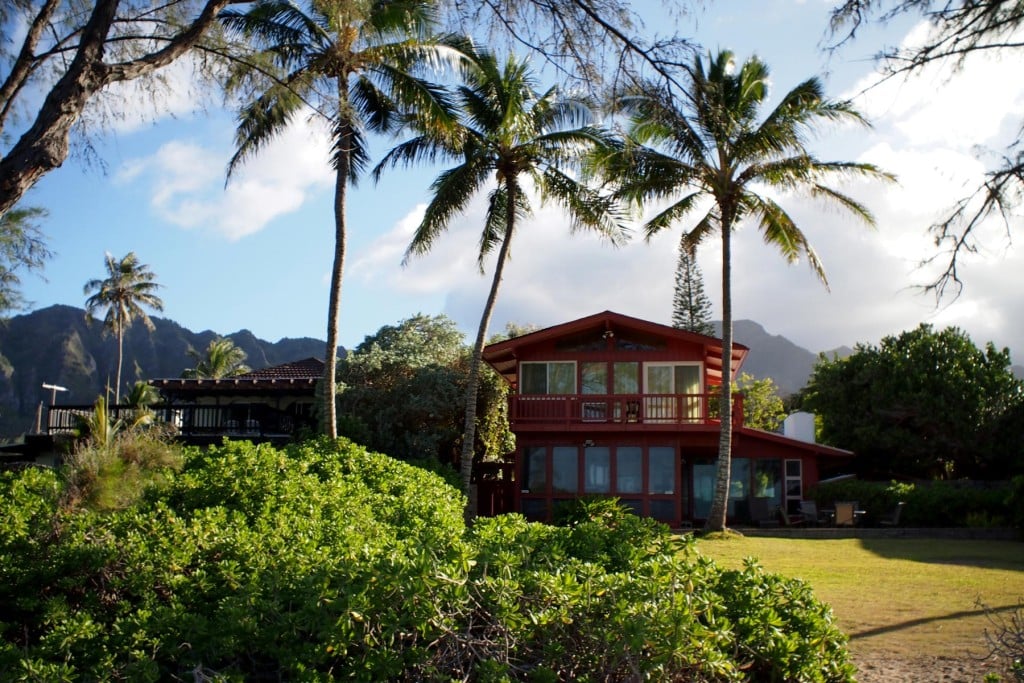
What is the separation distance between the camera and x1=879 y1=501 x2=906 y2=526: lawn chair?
22516 millimetres

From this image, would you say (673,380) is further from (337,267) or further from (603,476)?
(337,267)

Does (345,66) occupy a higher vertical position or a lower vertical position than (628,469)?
higher

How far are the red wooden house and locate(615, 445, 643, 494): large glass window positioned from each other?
3cm

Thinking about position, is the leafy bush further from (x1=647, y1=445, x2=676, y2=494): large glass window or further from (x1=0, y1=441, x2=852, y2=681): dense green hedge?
(x1=647, y1=445, x2=676, y2=494): large glass window

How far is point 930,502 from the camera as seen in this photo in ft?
73.7

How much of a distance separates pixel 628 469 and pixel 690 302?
89.8 feet

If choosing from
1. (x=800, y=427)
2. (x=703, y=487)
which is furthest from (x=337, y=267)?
(x=800, y=427)

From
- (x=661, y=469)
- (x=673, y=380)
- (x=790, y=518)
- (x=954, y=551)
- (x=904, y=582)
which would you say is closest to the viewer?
(x=904, y=582)

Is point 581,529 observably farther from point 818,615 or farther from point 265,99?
point 265,99

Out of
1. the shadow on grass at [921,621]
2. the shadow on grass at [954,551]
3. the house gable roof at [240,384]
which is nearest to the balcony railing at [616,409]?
the shadow on grass at [954,551]

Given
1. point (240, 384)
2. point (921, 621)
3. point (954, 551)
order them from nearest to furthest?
1. point (921, 621)
2. point (954, 551)
3. point (240, 384)

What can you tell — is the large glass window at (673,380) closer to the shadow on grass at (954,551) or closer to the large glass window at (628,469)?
the large glass window at (628,469)

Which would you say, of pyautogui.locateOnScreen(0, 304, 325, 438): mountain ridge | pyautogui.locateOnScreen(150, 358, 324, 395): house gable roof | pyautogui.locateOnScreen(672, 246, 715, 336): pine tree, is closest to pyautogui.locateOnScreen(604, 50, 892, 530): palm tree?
pyautogui.locateOnScreen(150, 358, 324, 395): house gable roof

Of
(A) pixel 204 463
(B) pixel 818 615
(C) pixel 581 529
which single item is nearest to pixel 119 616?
(C) pixel 581 529
